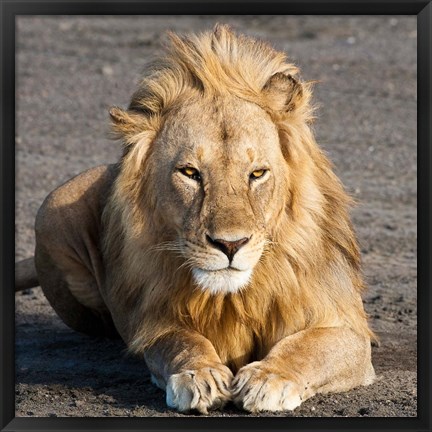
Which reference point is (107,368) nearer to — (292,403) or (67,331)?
(67,331)

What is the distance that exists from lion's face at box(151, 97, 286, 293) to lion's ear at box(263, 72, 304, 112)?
78 millimetres

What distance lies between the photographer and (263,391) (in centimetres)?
371

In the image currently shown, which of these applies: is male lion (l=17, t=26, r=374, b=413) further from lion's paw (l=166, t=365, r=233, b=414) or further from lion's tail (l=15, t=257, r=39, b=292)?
lion's tail (l=15, t=257, r=39, b=292)

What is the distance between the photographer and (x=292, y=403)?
3.78 meters

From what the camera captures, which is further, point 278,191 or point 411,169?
point 411,169

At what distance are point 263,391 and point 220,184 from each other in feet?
2.16

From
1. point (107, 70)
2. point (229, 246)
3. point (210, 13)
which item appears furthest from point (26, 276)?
point (107, 70)

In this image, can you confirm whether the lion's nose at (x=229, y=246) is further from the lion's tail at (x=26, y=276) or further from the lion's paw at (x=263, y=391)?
the lion's tail at (x=26, y=276)

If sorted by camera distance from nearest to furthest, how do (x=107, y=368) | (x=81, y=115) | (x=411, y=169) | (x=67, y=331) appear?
(x=107, y=368)
(x=67, y=331)
(x=411, y=169)
(x=81, y=115)

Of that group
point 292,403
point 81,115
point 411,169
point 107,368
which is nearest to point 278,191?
point 292,403

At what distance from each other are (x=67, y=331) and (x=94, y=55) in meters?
7.39

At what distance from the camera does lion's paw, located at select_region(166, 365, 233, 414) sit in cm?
371

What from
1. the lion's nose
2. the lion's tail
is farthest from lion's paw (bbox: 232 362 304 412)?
the lion's tail

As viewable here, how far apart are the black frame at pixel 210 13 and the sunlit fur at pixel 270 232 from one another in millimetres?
454
